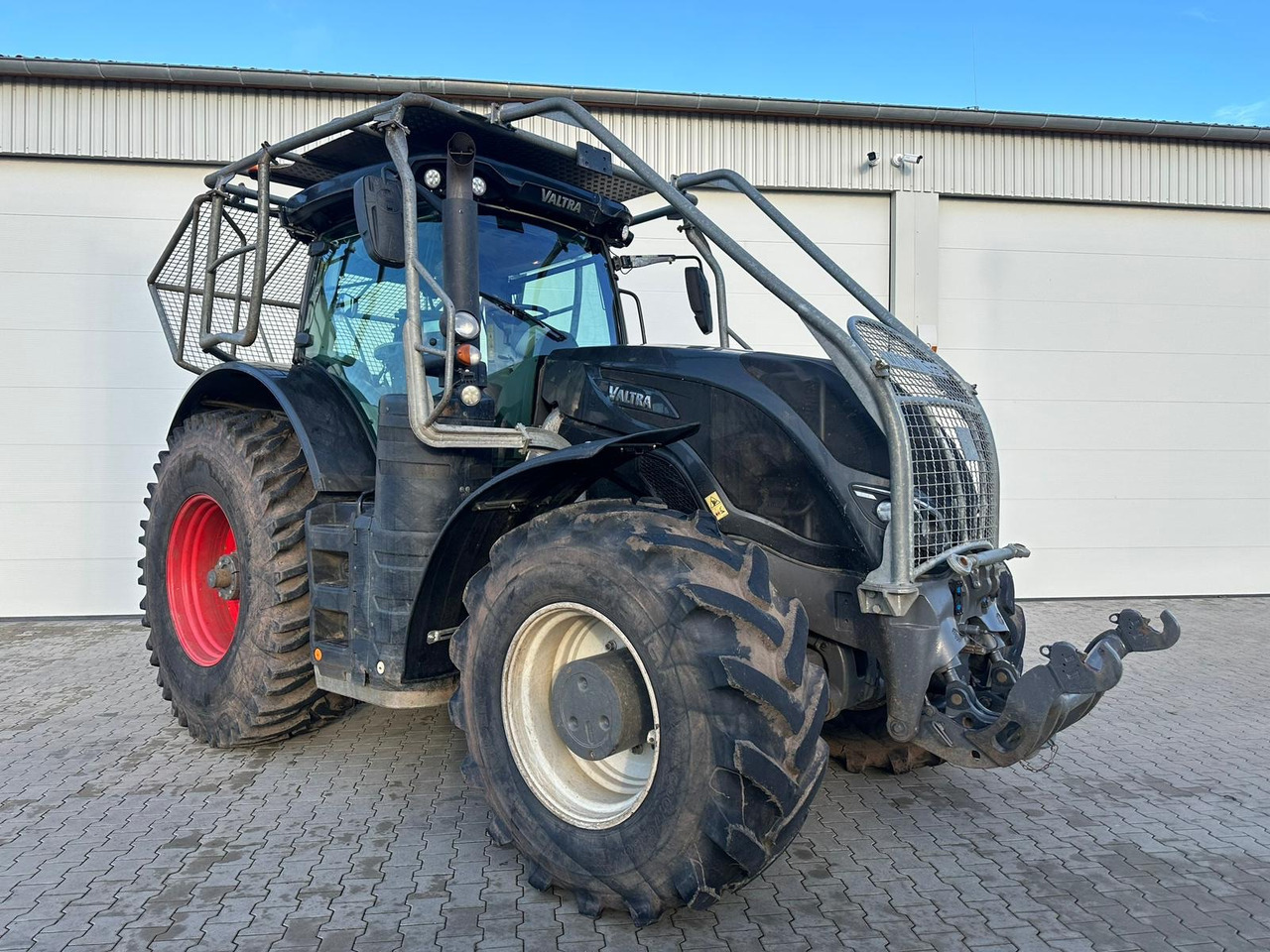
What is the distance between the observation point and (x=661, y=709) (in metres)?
2.67

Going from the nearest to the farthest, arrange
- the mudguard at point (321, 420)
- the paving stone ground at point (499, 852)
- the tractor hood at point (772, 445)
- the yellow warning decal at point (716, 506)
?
the paving stone ground at point (499, 852) < the tractor hood at point (772, 445) < the yellow warning decal at point (716, 506) < the mudguard at point (321, 420)

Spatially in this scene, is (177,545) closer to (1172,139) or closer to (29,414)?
(29,414)

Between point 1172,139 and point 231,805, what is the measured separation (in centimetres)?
998

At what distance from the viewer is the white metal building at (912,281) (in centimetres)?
809

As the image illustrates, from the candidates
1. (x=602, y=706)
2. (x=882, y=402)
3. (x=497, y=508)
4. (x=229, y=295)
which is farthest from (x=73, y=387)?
(x=882, y=402)

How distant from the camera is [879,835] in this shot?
11.6 ft

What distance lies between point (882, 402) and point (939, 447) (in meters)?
0.33

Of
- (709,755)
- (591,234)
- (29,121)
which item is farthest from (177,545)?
(29,121)

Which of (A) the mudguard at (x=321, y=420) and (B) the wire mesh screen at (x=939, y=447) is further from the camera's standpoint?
(A) the mudguard at (x=321, y=420)

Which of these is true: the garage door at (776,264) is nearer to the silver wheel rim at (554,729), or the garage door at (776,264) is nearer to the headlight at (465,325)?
the headlight at (465,325)

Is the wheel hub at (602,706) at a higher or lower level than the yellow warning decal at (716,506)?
lower

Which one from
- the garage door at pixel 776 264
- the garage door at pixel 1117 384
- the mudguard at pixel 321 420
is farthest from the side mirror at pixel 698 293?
the garage door at pixel 1117 384

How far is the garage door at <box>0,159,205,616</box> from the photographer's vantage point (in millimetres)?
8070

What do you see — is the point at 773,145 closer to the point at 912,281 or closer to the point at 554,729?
the point at 912,281
